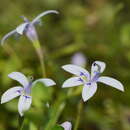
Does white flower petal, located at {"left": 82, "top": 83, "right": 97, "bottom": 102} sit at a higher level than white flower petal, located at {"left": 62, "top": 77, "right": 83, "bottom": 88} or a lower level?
lower

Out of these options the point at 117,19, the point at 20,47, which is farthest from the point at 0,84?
the point at 117,19

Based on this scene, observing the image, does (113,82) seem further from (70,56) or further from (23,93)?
(70,56)

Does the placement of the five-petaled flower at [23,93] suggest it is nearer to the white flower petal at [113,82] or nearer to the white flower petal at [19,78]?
the white flower petal at [19,78]

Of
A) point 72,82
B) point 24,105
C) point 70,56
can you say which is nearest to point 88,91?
point 72,82

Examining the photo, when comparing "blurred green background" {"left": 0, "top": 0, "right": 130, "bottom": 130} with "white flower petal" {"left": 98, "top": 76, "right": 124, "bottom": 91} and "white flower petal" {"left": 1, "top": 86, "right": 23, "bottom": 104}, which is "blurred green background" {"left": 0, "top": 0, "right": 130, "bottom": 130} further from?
"white flower petal" {"left": 98, "top": 76, "right": 124, "bottom": 91}

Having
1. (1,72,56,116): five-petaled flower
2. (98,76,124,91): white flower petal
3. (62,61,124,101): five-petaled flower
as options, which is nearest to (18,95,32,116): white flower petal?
(1,72,56,116): five-petaled flower

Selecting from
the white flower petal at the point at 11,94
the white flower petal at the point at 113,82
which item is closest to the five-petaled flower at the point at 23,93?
the white flower petal at the point at 11,94

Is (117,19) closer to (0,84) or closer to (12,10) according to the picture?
(12,10)

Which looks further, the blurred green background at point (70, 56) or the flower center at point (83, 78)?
the blurred green background at point (70, 56)
